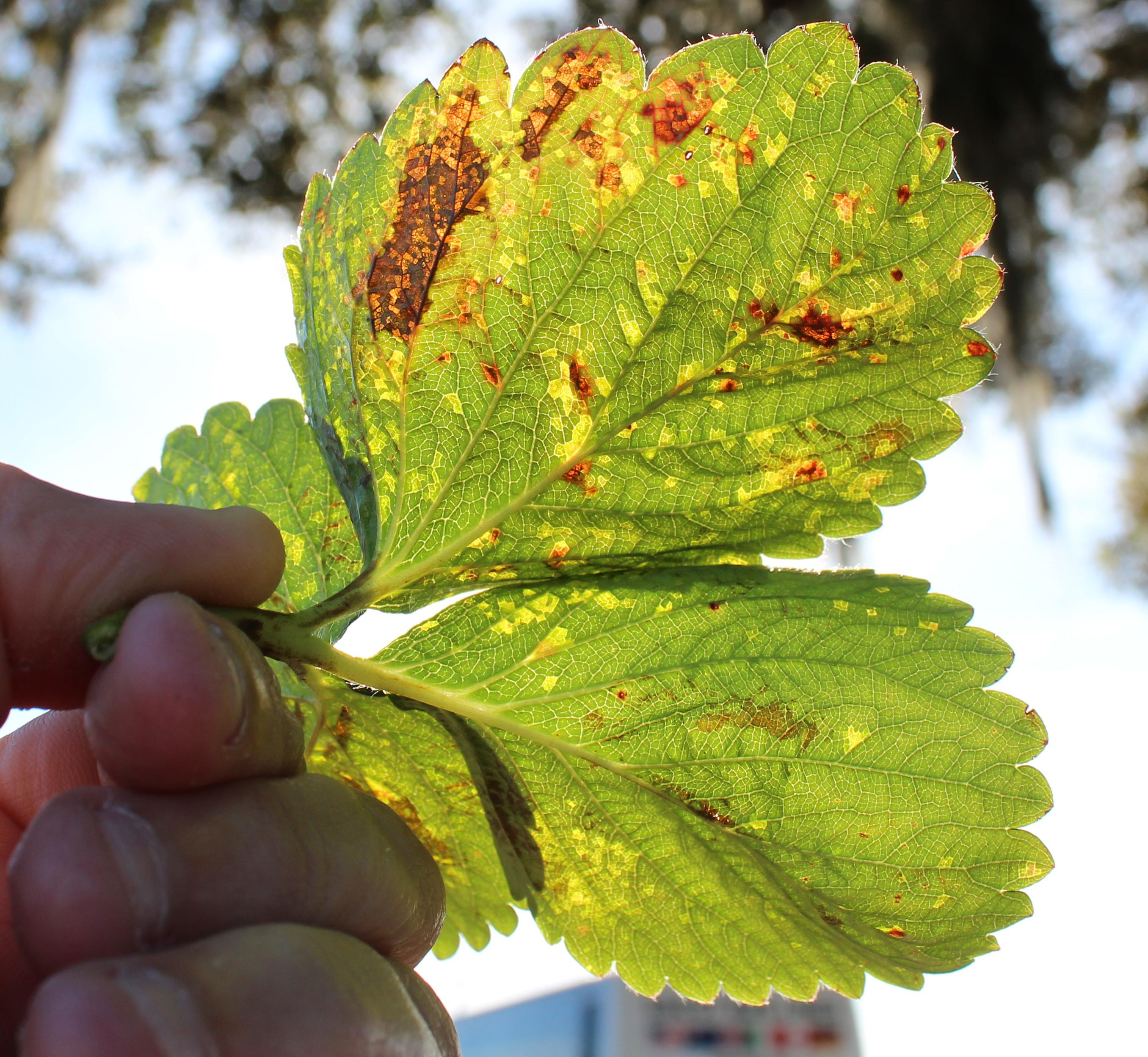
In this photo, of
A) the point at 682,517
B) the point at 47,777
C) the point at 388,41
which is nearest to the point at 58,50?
the point at 388,41

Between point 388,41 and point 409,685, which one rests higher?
point 388,41

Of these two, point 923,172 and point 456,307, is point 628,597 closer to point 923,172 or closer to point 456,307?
point 456,307

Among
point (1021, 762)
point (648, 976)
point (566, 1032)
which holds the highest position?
point (1021, 762)

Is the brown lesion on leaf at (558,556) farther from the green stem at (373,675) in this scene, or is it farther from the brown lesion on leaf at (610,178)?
the brown lesion on leaf at (610,178)

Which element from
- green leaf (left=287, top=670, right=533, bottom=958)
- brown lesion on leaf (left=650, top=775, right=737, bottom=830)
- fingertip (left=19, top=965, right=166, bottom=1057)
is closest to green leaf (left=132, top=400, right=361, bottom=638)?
green leaf (left=287, top=670, right=533, bottom=958)

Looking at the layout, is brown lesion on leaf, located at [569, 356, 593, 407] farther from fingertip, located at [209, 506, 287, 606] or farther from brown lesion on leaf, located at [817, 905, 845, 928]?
brown lesion on leaf, located at [817, 905, 845, 928]

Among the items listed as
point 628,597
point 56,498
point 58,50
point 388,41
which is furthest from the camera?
point 388,41

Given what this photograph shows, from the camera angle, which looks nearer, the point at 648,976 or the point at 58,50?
the point at 648,976
